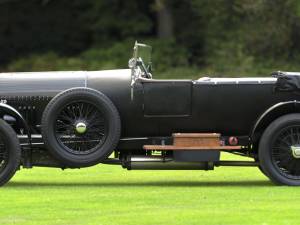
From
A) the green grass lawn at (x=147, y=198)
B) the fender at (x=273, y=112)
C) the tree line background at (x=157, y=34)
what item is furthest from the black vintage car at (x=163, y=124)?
the tree line background at (x=157, y=34)

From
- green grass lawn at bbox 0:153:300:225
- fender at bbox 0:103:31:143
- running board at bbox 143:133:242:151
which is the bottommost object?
green grass lawn at bbox 0:153:300:225

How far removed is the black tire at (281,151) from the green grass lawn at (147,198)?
220mm

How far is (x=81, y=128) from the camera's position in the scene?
11.7 m

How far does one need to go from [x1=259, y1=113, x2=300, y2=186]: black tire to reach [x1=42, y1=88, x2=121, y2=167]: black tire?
5.59 feet

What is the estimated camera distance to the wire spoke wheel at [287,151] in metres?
11.7

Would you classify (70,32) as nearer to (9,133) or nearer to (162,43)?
(162,43)

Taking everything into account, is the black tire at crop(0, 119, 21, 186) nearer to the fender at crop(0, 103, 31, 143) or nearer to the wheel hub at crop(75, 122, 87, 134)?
the fender at crop(0, 103, 31, 143)

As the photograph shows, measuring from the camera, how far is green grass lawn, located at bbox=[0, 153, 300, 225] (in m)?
9.01

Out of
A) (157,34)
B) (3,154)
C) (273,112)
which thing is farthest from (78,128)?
(157,34)

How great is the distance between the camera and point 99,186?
11883 mm

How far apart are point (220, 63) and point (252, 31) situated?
67.3 inches

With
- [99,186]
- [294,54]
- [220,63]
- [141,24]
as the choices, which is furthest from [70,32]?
[99,186]

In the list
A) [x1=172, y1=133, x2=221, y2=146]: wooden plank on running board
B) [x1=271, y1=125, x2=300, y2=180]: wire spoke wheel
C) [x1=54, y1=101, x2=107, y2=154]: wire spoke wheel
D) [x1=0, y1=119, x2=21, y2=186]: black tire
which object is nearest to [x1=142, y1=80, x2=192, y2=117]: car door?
[x1=172, y1=133, x2=221, y2=146]: wooden plank on running board

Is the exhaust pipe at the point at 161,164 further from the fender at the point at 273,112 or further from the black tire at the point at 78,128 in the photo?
the fender at the point at 273,112
